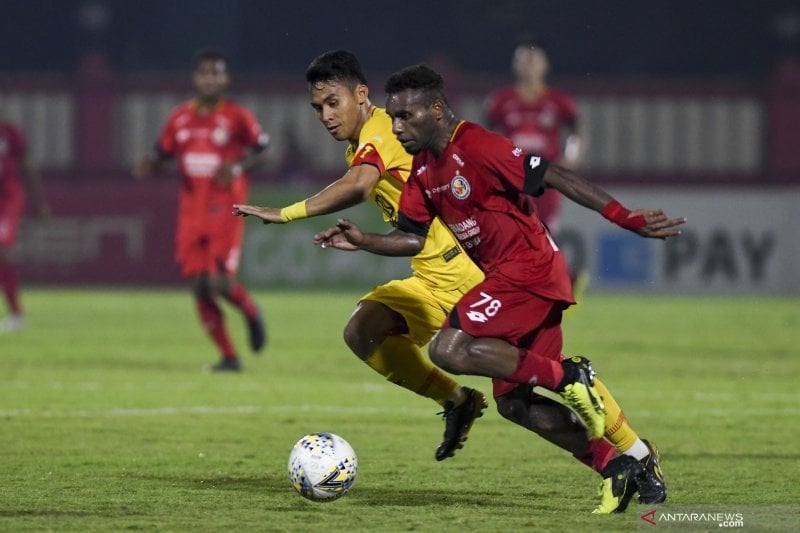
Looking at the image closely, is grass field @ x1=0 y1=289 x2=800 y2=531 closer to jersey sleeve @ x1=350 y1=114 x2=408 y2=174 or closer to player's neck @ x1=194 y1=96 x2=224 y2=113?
jersey sleeve @ x1=350 y1=114 x2=408 y2=174

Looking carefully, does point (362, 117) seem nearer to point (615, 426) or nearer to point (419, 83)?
point (419, 83)

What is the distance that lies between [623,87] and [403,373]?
65.8 feet

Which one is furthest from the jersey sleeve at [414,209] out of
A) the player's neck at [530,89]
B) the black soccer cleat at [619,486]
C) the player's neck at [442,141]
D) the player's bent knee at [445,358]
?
the player's neck at [530,89]

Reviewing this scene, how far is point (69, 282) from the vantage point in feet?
72.8

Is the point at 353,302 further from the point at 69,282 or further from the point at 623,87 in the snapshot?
the point at 623,87

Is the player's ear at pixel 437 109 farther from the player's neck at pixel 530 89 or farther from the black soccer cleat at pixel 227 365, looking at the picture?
the player's neck at pixel 530 89

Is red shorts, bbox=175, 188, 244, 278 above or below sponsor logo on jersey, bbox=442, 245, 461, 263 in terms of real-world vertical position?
below

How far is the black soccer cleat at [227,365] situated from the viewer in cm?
1164

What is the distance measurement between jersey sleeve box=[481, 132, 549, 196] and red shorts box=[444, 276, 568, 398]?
1.28 feet

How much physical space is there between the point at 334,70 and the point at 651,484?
2.34m

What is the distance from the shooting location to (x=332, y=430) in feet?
27.3

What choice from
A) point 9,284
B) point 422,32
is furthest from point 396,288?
point 422,32

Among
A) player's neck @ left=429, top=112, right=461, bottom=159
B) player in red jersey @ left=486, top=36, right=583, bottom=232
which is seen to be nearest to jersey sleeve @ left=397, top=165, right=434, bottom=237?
player's neck @ left=429, top=112, right=461, bottom=159

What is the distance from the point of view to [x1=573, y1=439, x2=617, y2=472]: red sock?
6.07 m
